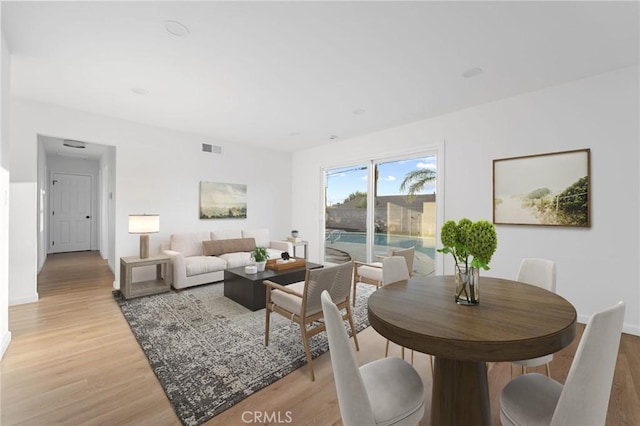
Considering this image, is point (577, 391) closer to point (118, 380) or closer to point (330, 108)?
point (118, 380)

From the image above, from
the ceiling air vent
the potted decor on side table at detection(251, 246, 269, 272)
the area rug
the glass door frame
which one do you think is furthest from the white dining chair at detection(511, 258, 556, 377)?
the ceiling air vent

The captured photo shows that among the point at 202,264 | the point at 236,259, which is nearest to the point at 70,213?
the point at 202,264

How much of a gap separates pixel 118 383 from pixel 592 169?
4.88m

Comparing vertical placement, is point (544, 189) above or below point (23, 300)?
above

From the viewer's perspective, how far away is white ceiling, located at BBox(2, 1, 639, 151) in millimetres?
2053

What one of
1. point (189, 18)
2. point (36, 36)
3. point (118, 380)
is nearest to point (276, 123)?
point (189, 18)

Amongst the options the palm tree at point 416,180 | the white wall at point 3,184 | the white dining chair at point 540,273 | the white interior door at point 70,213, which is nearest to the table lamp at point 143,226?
the white wall at point 3,184

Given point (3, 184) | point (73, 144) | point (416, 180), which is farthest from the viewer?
point (73, 144)

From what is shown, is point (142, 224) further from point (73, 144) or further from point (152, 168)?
point (73, 144)

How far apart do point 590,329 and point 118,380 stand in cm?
282

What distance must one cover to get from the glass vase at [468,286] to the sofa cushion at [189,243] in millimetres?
4454

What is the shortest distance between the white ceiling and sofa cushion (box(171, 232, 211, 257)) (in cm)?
206

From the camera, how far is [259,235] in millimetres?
5805

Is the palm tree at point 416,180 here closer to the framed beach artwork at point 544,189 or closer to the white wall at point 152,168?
the framed beach artwork at point 544,189
